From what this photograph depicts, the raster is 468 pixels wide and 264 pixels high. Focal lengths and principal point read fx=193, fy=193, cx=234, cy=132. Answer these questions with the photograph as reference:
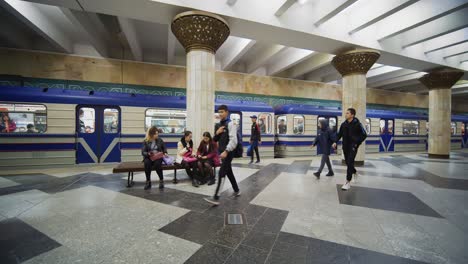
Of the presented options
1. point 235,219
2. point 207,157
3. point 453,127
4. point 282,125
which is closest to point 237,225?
point 235,219

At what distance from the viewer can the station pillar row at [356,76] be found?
304 inches

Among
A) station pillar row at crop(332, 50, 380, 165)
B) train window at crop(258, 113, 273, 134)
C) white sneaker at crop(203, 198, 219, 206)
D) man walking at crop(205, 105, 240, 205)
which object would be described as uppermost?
station pillar row at crop(332, 50, 380, 165)

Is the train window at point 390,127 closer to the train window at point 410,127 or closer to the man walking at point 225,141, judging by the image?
the train window at point 410,127

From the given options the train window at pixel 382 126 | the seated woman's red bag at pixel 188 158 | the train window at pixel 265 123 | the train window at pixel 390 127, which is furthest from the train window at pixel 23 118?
the train window at pixel 390 127

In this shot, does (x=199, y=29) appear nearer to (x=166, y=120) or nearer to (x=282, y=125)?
(x=166, y=120)

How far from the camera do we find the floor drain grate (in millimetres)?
2963

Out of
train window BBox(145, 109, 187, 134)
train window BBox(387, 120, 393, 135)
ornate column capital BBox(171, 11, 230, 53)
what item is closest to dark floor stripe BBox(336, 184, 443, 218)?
ornate column capital BBox(171, 11, 230, 53)

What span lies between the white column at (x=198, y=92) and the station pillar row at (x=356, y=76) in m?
5.79

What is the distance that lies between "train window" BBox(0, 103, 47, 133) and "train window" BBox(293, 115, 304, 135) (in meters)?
10.8

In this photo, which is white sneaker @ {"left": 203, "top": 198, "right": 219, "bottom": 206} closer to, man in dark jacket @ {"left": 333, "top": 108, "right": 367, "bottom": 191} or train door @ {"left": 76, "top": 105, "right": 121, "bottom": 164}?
man in dark jacket @ {"left": 333, "top": 108, "right": 367, "bottom": 191}

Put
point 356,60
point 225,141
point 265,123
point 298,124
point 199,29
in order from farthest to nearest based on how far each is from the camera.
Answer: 1. point 298,124
2. point 265,123
3. point 356,60
4. point 199,29
5. point 225,141

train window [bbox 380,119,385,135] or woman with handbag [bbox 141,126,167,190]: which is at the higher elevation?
train window [bbox 380,119,385,135]

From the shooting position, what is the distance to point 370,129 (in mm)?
12250

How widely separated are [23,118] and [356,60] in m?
12.5
